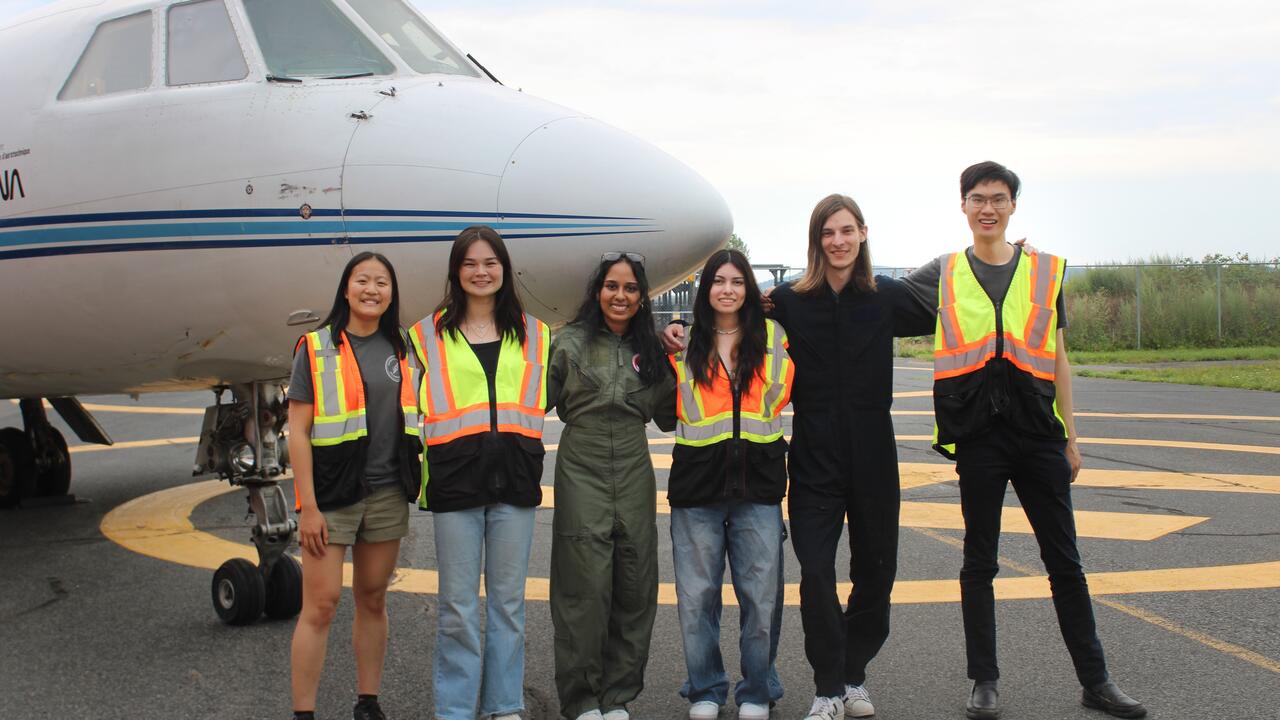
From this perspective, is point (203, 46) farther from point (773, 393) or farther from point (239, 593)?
point (773, 393)

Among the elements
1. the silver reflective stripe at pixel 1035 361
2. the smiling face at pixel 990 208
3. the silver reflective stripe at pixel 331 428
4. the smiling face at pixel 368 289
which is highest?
the smiling face at pixel 990 208

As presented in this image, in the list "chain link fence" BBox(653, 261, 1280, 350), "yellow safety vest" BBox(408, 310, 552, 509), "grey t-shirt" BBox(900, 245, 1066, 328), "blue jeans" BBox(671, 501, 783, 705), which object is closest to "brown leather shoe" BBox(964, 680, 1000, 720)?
"blue jeans" BBox(671, 501, 783, 705)

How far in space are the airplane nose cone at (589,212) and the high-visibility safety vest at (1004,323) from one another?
101cm

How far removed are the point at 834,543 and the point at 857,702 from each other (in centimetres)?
65

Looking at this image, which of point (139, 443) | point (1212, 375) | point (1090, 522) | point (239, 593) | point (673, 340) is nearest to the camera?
point (673, 340)

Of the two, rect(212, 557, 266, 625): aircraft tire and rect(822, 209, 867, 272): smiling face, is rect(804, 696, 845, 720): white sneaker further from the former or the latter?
rect(212, 557, 266, 625): aircraft tire

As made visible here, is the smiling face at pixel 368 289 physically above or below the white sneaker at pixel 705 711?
above

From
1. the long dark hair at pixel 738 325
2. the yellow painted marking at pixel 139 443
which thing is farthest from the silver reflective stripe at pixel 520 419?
the yellow painted marking at pixel 139 443

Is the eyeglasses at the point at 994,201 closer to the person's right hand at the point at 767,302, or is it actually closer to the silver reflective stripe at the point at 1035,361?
the silver reflective stripe at the point at 1035,361

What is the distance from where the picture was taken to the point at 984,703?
421cm

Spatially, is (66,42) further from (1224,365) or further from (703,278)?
(1224,365)

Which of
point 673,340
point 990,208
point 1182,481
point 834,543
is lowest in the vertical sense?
point 1182,481

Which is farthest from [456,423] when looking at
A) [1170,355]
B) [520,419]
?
[1170,355]

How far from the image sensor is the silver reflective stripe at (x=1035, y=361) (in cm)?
423
